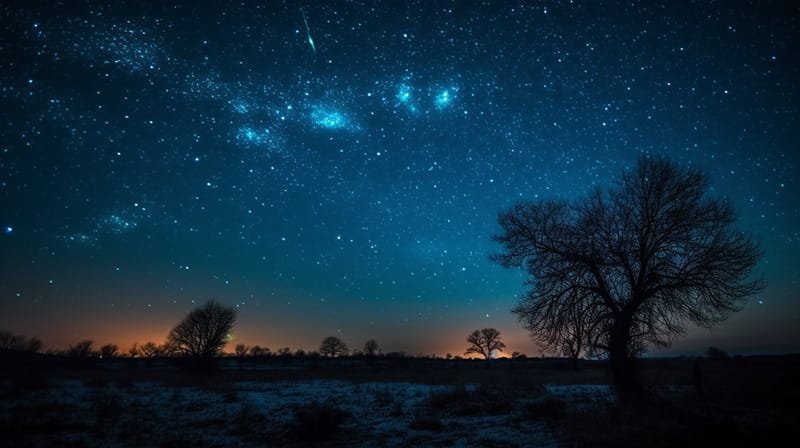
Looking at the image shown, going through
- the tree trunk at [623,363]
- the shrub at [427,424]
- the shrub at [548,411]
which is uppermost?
the tree trunk at [623,363]

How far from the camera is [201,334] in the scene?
4247 cm

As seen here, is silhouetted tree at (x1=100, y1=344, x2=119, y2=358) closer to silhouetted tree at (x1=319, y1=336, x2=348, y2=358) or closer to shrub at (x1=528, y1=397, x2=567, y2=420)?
silhouetted tree at (x1=319, y1=336, x2=348, y2=358)

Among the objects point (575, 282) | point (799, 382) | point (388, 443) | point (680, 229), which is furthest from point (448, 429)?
point (799, 382)

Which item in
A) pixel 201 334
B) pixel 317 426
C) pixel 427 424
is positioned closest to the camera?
pixel 317 426

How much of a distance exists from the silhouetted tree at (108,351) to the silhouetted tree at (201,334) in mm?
60504

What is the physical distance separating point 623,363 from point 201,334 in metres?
45.3

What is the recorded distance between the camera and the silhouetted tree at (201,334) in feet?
137

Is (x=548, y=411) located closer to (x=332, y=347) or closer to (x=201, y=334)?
(x=201, y=334)

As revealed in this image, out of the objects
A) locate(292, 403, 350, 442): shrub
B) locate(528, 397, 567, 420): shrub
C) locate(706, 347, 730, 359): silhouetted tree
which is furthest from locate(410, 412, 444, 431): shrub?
locate(706, 347, 730, 359): silhouetted tree

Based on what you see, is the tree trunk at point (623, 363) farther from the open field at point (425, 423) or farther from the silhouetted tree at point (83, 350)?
the silhouetted tree at point (83, 350)

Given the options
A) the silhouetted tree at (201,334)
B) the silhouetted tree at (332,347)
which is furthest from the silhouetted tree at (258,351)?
the silhouetted tree at (201,334)

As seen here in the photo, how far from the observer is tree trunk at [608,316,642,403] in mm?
11688

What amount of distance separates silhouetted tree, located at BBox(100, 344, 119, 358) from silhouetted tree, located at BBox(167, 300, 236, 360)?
199 ft

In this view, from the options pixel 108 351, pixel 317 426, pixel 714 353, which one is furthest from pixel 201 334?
pixel 714 353
